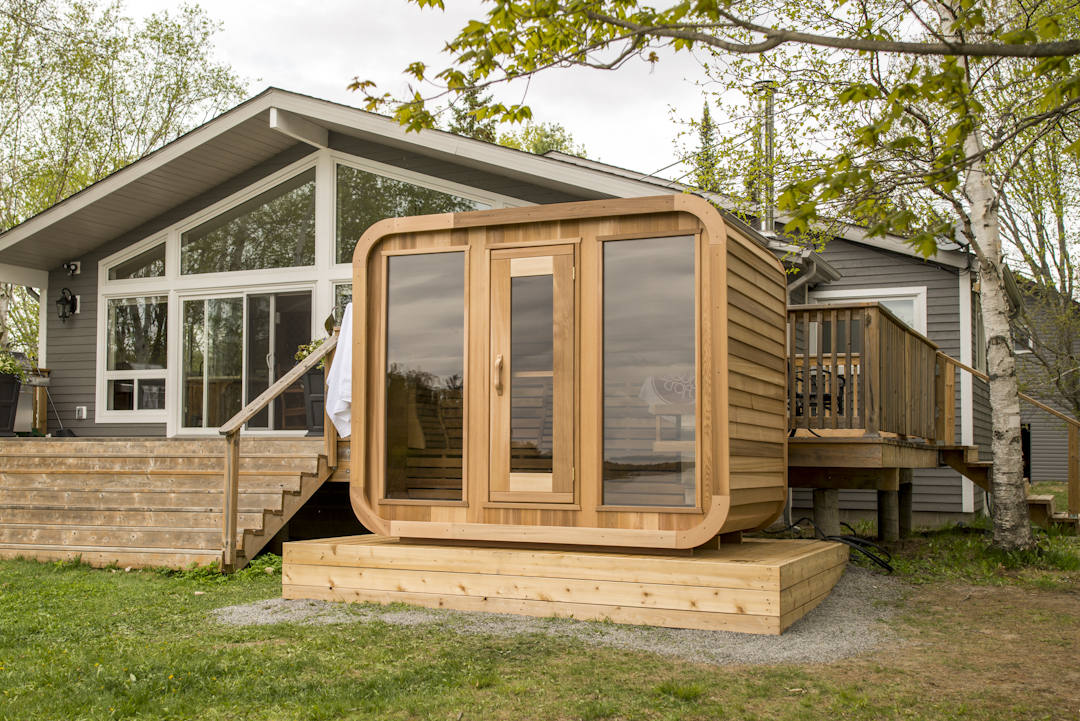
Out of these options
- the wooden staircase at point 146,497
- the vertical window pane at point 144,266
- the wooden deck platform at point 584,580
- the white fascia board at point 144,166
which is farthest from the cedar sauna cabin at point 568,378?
the vertical window pane at point 144,266

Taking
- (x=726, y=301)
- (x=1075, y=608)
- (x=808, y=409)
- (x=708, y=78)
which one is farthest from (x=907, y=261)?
(x=726, y=301)

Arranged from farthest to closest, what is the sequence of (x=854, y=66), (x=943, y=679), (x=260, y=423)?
(x=260, y=423) < (x=854, y=66) < (x=943, y=679)

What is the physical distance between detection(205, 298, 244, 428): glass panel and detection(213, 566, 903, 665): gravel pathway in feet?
17.0

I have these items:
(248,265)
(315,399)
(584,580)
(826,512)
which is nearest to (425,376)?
(584,580)

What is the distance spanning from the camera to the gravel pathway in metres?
4.35

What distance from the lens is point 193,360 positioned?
10.7 m

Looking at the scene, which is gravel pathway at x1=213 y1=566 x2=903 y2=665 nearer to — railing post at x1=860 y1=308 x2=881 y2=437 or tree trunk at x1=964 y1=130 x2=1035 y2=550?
railing post at x1=860 y1=308 x2=881 y2=437

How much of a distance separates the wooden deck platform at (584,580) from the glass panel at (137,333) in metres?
6.08

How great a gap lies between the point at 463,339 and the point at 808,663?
2.75 meters

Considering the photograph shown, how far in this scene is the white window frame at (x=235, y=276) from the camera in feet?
32.5

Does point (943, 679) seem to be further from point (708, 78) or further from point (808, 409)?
point (708, 78)

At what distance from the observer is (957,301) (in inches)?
414

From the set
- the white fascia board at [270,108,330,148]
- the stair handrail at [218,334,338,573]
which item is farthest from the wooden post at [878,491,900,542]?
the white fascia board at [270,108,330,148]

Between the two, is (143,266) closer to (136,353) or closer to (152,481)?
(136,353)
